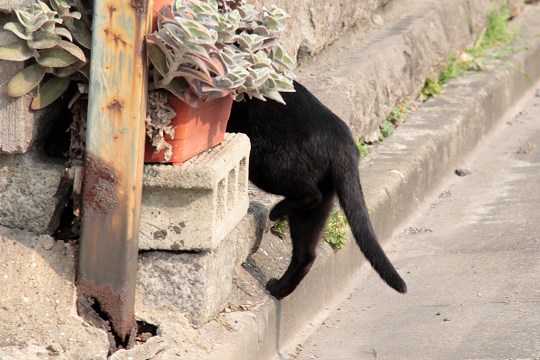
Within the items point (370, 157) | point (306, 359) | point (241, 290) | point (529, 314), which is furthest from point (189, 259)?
point (370, 157)

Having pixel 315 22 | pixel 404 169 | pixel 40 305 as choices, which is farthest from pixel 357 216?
pixel 315 22

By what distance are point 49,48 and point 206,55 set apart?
1.52ft

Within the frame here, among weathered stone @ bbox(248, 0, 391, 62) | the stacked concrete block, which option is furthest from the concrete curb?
weathered stone @ bbox(248, 0, 391, 62)

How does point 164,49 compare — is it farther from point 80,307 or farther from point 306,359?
point 306,359

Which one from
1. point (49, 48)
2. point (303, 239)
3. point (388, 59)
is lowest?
point (303, 239)

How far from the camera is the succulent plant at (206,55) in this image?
2682mm

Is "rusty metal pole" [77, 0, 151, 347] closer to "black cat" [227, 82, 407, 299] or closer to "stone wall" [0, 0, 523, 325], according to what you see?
"stone wall" [0, 0, 523, 325]

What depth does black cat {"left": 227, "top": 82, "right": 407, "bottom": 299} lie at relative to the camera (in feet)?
12.3

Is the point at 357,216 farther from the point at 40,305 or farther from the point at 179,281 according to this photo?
the point at 40,305

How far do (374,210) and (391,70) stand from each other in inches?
61.9

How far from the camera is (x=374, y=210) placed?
4707mm

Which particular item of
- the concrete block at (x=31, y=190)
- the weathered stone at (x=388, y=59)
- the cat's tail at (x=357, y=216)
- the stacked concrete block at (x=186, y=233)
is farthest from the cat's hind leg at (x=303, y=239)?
the weathered stone at (x=388, y=59)

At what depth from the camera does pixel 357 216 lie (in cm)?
369

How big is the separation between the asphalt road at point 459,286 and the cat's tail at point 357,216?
357 millimetres
